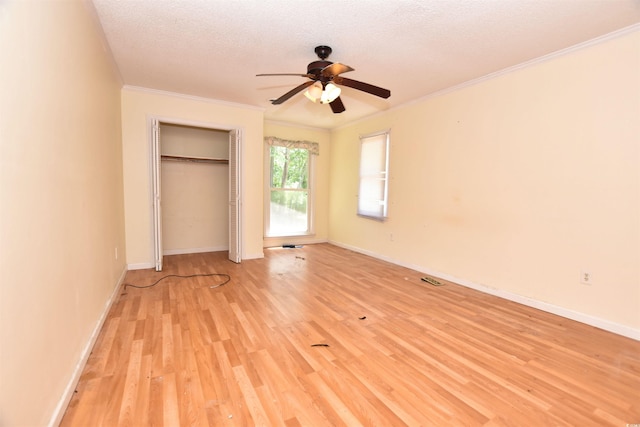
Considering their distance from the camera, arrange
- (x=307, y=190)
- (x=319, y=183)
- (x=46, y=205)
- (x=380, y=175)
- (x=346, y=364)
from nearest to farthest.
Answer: (x=46, y=205) → (x=346, y=364) → (x=380, y=175) → (x=307, y=190) → (x=319, y=183)

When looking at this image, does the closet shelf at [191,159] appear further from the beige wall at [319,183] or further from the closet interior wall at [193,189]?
the beige wall at [319,183]

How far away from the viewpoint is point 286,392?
64.8 inches

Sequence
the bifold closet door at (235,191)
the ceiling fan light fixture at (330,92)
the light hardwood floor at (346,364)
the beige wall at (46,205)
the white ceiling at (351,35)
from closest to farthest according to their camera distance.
→ 1. the beige wall at (46,205)
2. the light hardwood floor at (346,364)
3. the white ceiling at (351,35)
4. the ceiling fan light fixture at (330,92)
5. the bifold closet door at (235,191)

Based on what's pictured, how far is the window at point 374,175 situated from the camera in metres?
4.84

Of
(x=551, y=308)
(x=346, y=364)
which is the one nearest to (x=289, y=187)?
(x=346, y=364)

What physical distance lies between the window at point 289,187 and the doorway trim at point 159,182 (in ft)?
3.74

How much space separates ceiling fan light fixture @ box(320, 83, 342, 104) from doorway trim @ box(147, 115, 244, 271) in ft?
7.24

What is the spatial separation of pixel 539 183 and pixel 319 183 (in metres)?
4.05

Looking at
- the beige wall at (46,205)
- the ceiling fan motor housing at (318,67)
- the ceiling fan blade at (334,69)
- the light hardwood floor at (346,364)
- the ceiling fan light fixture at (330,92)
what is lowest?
the light hardwood floor at (346,364)

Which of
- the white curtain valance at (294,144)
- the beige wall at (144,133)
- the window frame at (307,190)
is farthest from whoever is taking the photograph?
the window frame at (307,190)

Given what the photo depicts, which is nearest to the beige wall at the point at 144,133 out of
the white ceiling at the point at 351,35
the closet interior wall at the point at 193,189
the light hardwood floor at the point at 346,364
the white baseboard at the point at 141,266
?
the white baseboard at the point at 141,266

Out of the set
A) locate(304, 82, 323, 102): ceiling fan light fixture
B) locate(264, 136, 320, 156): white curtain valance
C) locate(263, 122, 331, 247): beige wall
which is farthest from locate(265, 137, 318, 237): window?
locate(304, 82, 323, 102): ceiling fan light fixture

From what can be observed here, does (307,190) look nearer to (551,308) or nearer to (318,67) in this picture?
(318,67)

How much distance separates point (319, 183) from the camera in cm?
627
